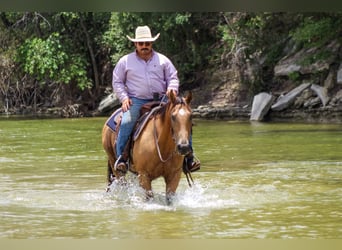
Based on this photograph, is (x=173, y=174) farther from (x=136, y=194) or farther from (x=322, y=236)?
(x=322, y=236)

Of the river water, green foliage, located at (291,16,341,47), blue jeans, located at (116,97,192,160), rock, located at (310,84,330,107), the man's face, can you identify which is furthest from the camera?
rock, located at (310,84,330,107)

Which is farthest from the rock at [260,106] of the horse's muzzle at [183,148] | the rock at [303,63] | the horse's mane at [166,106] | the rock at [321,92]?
the horse's muzzle at [183,148]

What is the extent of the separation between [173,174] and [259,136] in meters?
10.9

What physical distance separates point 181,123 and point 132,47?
83.3ft

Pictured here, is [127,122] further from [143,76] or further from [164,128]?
[164,128]

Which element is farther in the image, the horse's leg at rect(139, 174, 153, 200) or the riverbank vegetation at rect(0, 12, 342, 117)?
the riverbank vegetation at rect(0, 12, 342, 117)

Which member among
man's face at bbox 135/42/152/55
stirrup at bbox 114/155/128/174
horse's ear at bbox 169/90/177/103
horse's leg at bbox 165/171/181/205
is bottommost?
horse's leg at bbox 165/171/181/205

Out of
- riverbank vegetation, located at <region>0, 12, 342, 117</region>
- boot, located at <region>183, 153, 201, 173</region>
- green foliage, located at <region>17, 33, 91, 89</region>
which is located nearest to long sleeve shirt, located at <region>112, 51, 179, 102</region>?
boot, located at <region>183, 153, 201, 173</region>

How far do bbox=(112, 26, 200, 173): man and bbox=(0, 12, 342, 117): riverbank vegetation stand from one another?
1664 cm

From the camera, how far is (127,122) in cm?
748

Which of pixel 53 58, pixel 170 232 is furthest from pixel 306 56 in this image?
pixel 170 232

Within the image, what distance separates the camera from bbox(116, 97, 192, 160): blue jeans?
7.48 m

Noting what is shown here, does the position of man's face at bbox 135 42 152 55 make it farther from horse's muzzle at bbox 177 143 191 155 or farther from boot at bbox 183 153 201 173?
horse's muzzle at bbox 177 143 191 155

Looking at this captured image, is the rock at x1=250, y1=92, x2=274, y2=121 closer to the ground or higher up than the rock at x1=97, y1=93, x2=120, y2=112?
higher up
